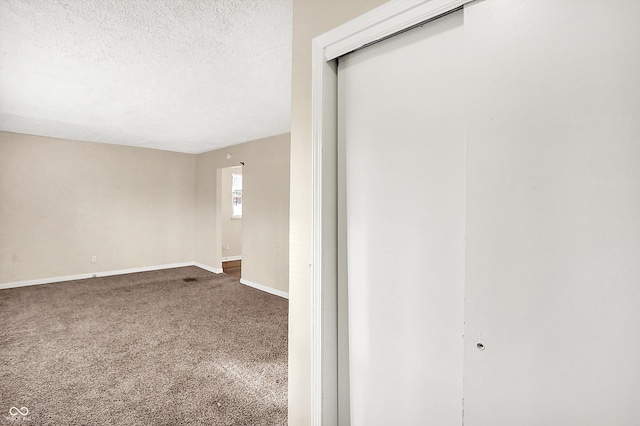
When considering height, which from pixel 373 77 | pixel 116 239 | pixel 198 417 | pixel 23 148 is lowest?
pixel 198 417

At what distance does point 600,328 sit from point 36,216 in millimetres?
6758

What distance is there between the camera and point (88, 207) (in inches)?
217

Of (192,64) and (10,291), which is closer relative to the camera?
(192,64)

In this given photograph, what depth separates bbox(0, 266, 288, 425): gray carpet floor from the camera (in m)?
2.02

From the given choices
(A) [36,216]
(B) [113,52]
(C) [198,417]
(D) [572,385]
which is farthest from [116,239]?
(D) [572,385]

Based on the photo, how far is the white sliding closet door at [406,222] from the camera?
1087mm

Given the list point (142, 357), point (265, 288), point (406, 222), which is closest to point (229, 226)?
point (265, 288)

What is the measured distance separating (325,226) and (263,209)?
3.89 m

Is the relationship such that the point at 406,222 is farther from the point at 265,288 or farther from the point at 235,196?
the point at 235,196

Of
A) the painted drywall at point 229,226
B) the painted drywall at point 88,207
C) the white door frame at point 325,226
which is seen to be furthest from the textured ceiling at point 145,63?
the painted drywall at point 229,226

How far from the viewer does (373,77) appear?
131cm

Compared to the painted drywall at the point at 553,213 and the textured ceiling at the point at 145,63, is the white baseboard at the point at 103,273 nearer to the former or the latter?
the textured ceiling at the point at 145,63

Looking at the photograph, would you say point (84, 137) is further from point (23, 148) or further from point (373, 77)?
point (373, 77)

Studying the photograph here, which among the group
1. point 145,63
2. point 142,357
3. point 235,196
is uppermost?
point 145,63
